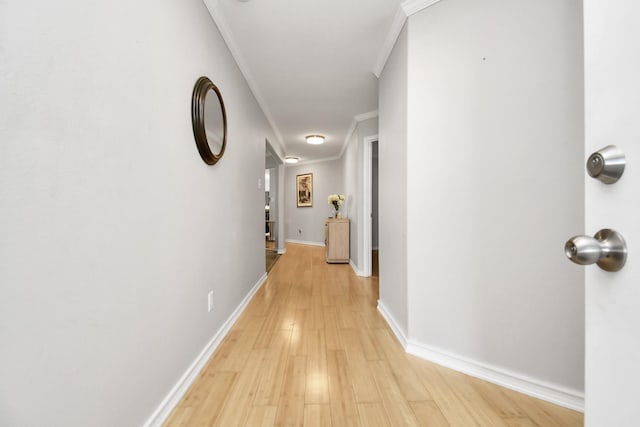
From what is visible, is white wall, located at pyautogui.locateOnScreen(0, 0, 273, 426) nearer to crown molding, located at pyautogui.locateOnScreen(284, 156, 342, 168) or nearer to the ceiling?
the ceiling

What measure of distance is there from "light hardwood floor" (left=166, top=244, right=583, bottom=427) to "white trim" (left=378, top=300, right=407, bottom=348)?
0.05 meters

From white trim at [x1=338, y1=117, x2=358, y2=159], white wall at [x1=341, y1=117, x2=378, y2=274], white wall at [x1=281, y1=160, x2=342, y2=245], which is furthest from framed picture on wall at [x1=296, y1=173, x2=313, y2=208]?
white wall at [x1=341, y1=117, x2=378, y2=274]

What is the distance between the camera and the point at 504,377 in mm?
1512

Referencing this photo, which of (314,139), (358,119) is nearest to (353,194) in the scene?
(358,119)

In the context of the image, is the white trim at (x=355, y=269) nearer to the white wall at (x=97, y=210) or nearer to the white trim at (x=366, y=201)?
the white trim at (x=366, y=201)

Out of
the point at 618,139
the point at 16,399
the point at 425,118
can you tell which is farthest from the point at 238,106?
the point at 618,139

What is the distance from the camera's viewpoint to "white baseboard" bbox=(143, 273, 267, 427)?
122 centimetres

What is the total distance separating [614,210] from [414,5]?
76.1 inches

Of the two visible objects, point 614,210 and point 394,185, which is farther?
point 394,185

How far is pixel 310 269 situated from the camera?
178 inches

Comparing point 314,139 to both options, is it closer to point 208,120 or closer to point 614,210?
point 208,120

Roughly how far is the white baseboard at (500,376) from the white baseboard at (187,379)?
1291 mm

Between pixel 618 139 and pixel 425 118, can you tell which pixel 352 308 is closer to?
pixel 425 118

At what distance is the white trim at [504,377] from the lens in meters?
1.35
